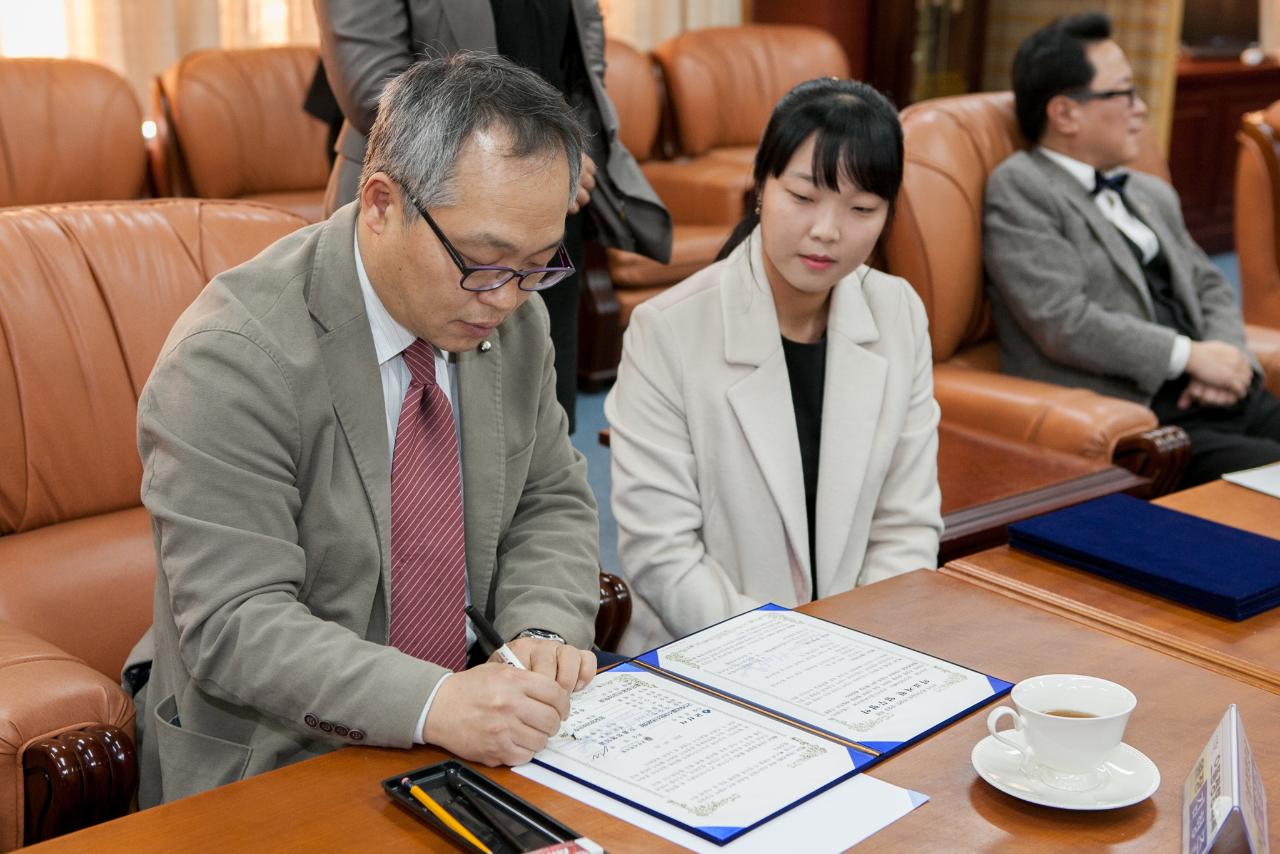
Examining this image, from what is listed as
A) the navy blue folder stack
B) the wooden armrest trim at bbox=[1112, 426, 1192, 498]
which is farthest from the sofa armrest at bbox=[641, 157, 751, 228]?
the navy blue folder stack

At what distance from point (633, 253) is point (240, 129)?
4.71 feet

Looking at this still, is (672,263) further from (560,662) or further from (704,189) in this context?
(560,662)

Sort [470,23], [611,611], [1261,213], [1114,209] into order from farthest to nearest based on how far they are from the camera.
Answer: [1261,213] < [1114,209] < [470,23] < [611,611]

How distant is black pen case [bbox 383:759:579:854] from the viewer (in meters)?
1.12

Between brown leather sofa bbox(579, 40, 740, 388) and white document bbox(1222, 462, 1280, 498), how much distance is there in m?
2.24

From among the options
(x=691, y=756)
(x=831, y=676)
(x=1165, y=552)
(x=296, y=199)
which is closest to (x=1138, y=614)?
(x=1165, y=552)

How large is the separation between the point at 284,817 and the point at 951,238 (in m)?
2.31

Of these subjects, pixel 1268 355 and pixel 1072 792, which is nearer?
pixel 1072 792

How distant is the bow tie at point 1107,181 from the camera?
10.6ft

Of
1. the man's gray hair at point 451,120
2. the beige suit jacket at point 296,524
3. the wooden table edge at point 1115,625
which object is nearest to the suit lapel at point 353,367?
the beige suit jacket at point 296,524

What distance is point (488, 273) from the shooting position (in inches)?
55.6

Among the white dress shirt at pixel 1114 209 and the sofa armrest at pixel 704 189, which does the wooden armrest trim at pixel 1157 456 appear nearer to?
the white dress shirt at pixel 1114 209

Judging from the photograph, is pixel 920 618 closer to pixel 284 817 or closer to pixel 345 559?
pixel 345 559

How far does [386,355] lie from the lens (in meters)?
1.53
